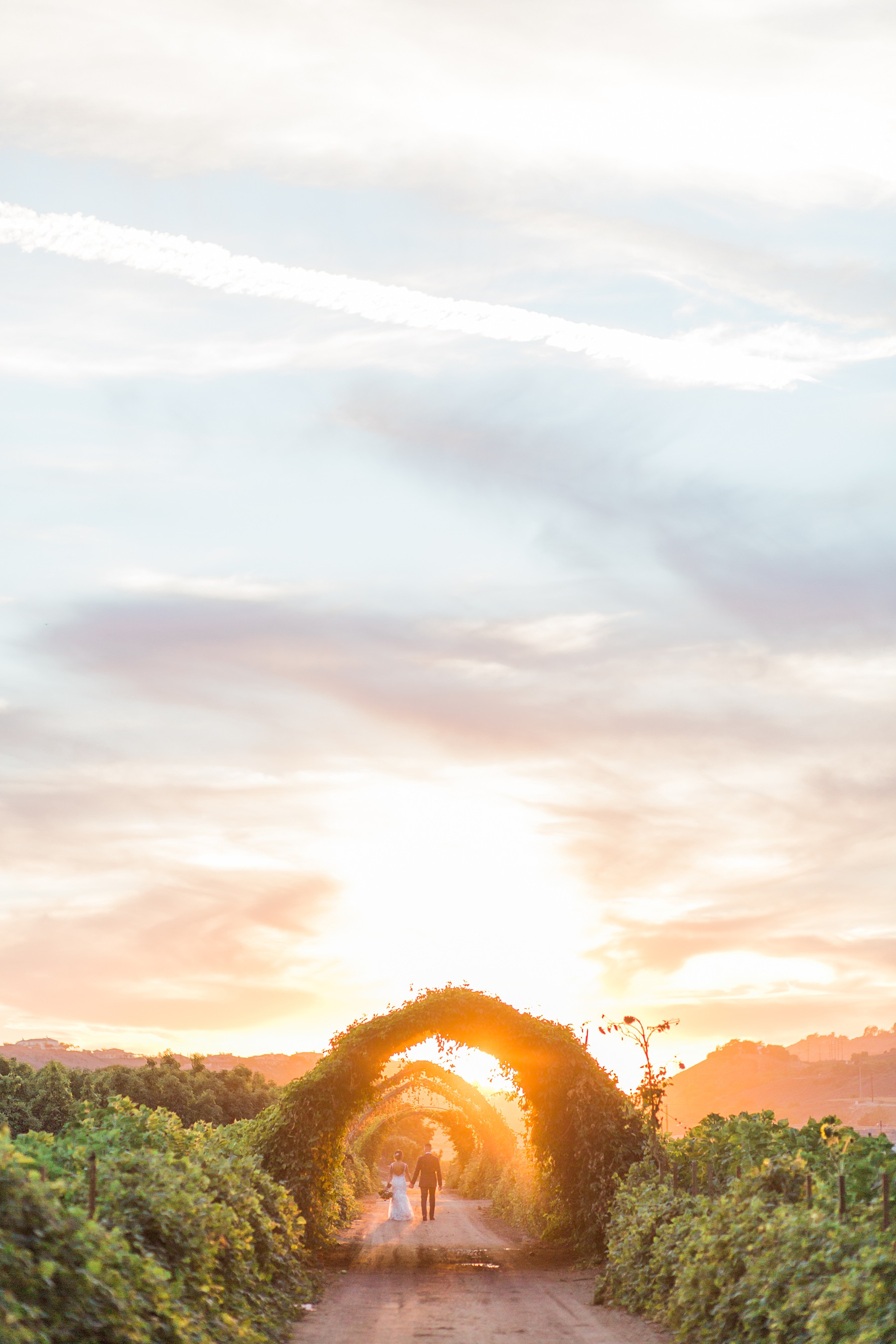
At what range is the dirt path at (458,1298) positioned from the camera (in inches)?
473

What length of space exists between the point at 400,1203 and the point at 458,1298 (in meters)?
13.0

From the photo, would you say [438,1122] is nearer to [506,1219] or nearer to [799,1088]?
[506,1219]

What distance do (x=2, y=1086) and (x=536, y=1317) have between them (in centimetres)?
2681

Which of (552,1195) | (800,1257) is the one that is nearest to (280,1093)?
(552,1195)

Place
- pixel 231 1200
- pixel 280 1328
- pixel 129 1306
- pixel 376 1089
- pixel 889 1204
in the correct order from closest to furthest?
pixel 129 1306 < pixel 889 1204 < pixel 280 1328 < pixel 231 1200 < pixel 376 1089

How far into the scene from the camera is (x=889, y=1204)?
936 cm

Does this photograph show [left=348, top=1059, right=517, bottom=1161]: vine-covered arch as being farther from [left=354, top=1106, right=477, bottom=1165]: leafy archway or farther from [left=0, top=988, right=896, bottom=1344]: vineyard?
[left=0, top=988, right=896, bottom=1344]: vineyard

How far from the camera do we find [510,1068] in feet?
68.0

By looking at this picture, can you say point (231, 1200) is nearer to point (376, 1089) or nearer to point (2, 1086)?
point (376, 1089)

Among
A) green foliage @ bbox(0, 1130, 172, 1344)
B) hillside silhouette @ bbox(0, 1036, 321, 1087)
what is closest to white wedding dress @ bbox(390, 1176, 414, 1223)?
green foliage @ bbox(0, 1130, 172, 1344)

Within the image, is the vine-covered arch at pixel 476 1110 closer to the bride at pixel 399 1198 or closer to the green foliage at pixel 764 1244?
the bride at pixel 399 1198

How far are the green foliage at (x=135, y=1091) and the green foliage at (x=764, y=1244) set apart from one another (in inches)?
746

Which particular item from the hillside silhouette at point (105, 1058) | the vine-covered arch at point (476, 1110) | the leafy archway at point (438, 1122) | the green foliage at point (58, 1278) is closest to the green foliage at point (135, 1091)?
the leafy archway at point (438, 1122)

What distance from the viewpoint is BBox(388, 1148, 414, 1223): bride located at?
26.8 metres
